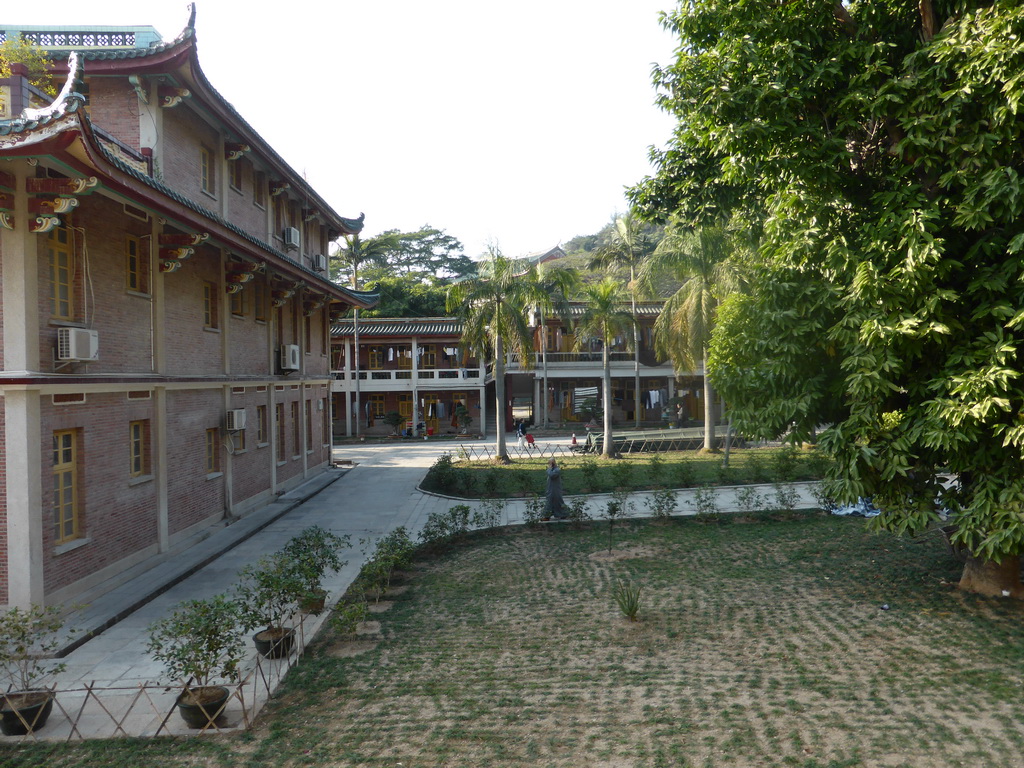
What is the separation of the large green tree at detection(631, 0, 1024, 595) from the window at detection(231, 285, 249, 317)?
11487 mm

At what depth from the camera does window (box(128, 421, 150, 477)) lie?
12.5 m

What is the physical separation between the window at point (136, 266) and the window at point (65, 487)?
301 centimetres

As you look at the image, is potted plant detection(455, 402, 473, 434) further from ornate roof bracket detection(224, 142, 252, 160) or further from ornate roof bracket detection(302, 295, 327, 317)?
ornate roof bracket detection(224, 142, 252, 160)

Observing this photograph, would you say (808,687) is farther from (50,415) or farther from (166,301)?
(166,301)

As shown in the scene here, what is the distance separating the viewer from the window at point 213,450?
15801 millimetres

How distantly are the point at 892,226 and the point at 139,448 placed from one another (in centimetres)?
1219

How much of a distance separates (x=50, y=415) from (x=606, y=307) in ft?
66.9

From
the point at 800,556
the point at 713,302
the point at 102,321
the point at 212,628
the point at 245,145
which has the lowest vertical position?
the point at 800,556

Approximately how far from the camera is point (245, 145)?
677 inches

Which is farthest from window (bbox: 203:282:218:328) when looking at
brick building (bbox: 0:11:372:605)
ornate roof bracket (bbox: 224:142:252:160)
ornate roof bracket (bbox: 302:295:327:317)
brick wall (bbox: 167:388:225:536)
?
ornate roof bracket (bbox: 302:295:327:317)

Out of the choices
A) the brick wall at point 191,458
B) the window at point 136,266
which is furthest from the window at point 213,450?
the window at point 136,266

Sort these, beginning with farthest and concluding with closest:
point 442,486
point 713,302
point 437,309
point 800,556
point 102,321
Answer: point 437,309 < point 713,302 < point 442,486 < point 800,556 < point 102,321

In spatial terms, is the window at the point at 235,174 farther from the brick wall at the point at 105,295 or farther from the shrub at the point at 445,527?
the shrub at the point at 445,527

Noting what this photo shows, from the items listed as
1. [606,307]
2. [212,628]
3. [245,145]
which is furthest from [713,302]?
[212,628]
